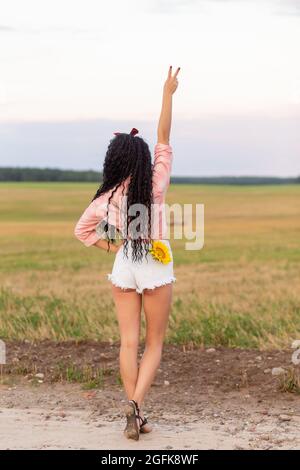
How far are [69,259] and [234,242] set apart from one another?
7.68 metres

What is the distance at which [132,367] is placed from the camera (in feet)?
24.1

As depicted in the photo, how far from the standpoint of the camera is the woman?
23.5 feet

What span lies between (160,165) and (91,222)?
66 centimetres

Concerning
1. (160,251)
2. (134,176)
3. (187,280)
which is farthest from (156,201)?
(187,280)

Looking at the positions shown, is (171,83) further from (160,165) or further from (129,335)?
(129,335)

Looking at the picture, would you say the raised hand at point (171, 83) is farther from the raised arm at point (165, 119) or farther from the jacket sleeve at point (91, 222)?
the jacket sleeve at point (91, 222)

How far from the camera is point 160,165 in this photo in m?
7.22

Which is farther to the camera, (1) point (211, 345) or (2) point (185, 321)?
(2) point (185, 321)

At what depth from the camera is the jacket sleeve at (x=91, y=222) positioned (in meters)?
7.29

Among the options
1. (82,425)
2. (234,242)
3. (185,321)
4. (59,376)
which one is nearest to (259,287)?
(185,321)

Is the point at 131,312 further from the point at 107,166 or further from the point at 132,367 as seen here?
the point at 107,166

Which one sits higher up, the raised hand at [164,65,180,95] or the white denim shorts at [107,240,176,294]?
the raised hand at [164,65,180,95]

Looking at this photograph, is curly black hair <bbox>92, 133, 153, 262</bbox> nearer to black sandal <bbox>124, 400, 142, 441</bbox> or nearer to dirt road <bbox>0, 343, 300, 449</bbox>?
black sandal <bbox>124, 400, 142, 441</bbox>

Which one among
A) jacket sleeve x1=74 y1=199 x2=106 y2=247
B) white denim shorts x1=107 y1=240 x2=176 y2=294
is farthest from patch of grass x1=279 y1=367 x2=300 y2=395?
jacket sleeve x1=74 y1=199 x2=106 y2=247
